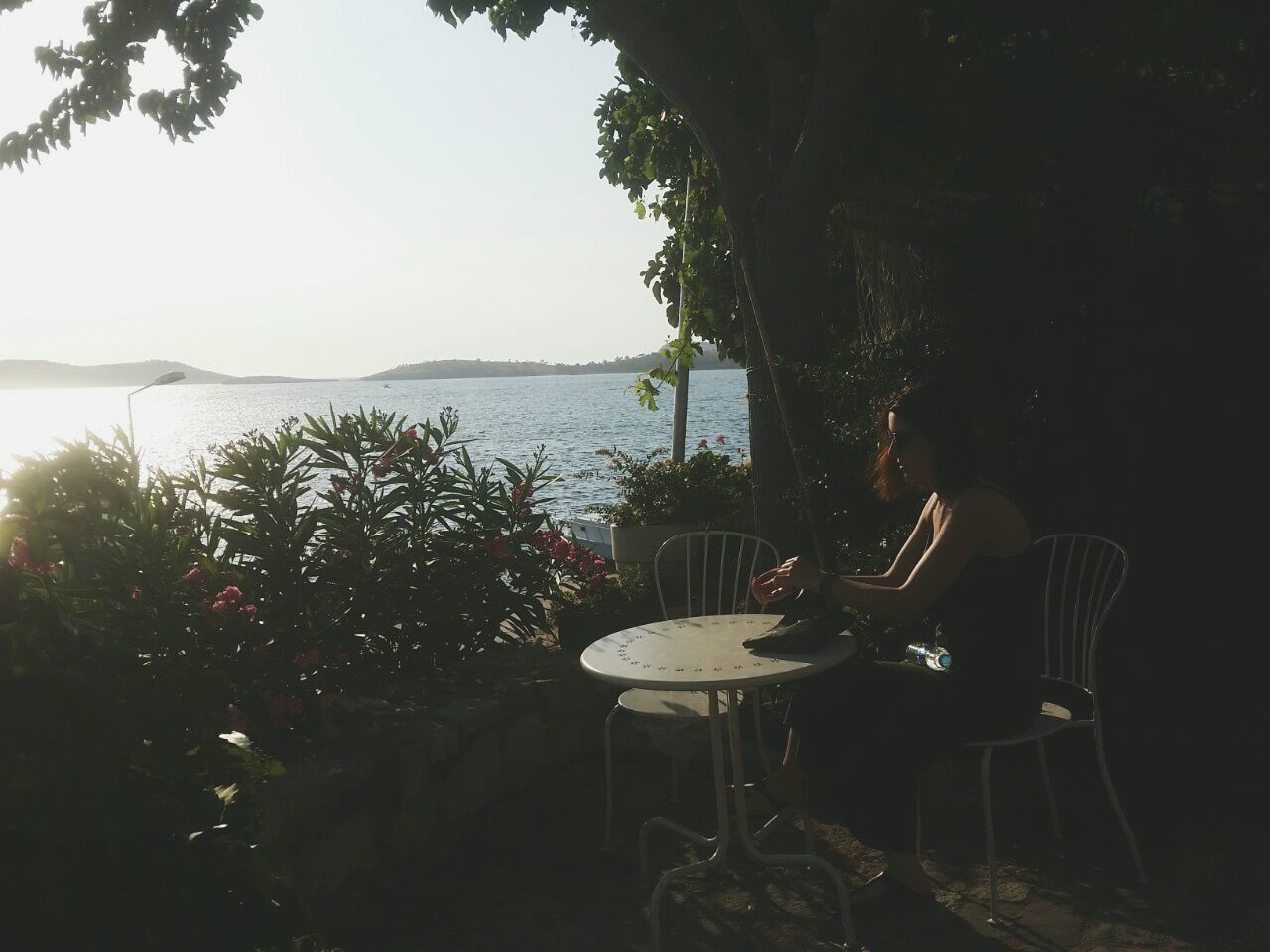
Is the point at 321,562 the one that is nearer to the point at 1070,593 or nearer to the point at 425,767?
the point at 425,767

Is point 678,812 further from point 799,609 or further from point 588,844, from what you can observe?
point 799,609

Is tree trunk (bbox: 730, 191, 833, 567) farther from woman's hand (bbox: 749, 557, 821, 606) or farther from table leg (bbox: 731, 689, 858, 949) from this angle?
table leg (bbox: 731, 689, 858, 949)

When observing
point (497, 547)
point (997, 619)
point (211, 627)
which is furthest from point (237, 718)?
point (997, 619)

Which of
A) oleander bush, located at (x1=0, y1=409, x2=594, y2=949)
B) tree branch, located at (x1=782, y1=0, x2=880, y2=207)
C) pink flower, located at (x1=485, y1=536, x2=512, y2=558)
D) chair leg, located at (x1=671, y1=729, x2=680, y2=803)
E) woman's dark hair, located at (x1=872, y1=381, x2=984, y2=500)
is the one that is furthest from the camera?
tree branch, located at (x1=782, y1=0, x2=880, y2=207)

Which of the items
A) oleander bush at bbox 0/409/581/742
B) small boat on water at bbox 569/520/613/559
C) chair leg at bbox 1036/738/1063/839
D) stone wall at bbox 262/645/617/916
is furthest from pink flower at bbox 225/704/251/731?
small boat on water at bbox 569/520/613/559

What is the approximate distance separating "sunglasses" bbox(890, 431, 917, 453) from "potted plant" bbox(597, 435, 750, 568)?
3.41 meters

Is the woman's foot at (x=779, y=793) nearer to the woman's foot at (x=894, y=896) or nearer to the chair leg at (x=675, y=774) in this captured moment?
the woman's foot at (x=894, y=896)

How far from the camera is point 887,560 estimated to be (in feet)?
15.7

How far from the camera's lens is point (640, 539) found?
22.3 feet

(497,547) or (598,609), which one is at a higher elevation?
(497,547)

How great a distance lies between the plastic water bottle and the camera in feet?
12.0

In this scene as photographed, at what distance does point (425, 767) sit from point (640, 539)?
10.2 feet

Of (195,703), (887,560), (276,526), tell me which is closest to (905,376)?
(887,560)

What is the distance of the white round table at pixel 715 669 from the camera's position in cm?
295
